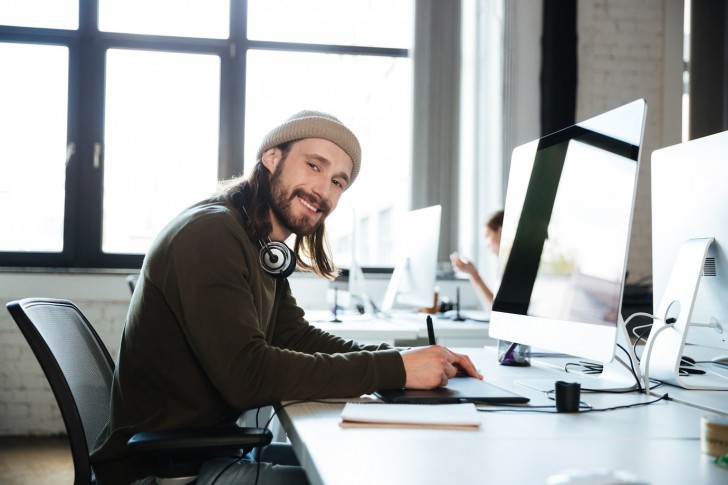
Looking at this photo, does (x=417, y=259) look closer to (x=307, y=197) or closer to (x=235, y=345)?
(x=307, y=197)

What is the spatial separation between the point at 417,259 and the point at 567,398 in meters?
2.14

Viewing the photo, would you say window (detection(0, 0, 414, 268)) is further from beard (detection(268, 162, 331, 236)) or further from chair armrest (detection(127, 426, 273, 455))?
chair armrest (detection(127, 426, 273, 455))

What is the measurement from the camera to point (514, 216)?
177cm

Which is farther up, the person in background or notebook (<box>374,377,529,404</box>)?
the person in background

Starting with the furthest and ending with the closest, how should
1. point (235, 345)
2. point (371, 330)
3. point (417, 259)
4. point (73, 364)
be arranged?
point (417, 259), point (371, 330), point (73, 364), point (235, 345)

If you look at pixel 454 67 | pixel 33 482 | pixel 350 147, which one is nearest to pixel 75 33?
pixel 454 67

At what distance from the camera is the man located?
121 centimetres

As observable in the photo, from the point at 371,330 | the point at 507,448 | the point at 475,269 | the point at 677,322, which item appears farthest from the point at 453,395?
the point at 475,269

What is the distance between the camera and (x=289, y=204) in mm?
1639

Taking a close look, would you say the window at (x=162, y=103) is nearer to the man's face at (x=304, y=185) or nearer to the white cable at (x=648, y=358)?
the man's face at (x=304, y=185)

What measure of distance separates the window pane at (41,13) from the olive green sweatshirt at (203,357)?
11.1ft

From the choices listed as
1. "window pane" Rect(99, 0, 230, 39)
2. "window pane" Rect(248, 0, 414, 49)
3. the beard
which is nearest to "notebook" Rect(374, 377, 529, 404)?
the beard

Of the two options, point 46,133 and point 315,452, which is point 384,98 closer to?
point 46,133

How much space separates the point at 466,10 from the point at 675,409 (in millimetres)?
3728
